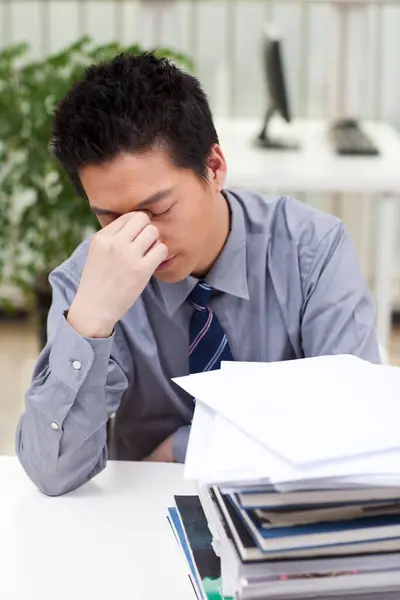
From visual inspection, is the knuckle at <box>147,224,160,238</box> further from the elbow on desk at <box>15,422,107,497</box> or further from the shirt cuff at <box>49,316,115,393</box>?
the elbow on desk at <box>15,422,107,497</box>

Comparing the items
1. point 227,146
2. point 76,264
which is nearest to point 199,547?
point 76,264

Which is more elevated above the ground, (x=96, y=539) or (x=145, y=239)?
(x=145, y=239)

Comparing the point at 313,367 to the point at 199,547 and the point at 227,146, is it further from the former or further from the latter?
the point at 227,146

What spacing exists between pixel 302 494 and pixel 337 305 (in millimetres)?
706

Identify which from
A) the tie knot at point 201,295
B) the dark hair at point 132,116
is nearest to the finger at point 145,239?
the dark hair at point 132,116

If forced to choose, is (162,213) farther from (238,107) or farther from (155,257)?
(238,107)

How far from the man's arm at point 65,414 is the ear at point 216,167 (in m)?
0.32

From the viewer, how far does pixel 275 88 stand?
3.24 meters

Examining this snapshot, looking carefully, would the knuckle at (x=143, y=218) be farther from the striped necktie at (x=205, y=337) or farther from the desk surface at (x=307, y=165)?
the desk surface at (x=307, y=165)

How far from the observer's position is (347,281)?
1622mm

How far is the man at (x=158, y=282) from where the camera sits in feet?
4.50

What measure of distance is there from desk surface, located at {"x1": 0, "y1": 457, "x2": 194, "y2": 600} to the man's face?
326mm

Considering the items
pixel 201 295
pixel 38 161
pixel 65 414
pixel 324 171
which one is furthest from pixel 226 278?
pixel 38 161

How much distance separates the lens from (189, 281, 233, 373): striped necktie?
63.4 inches
